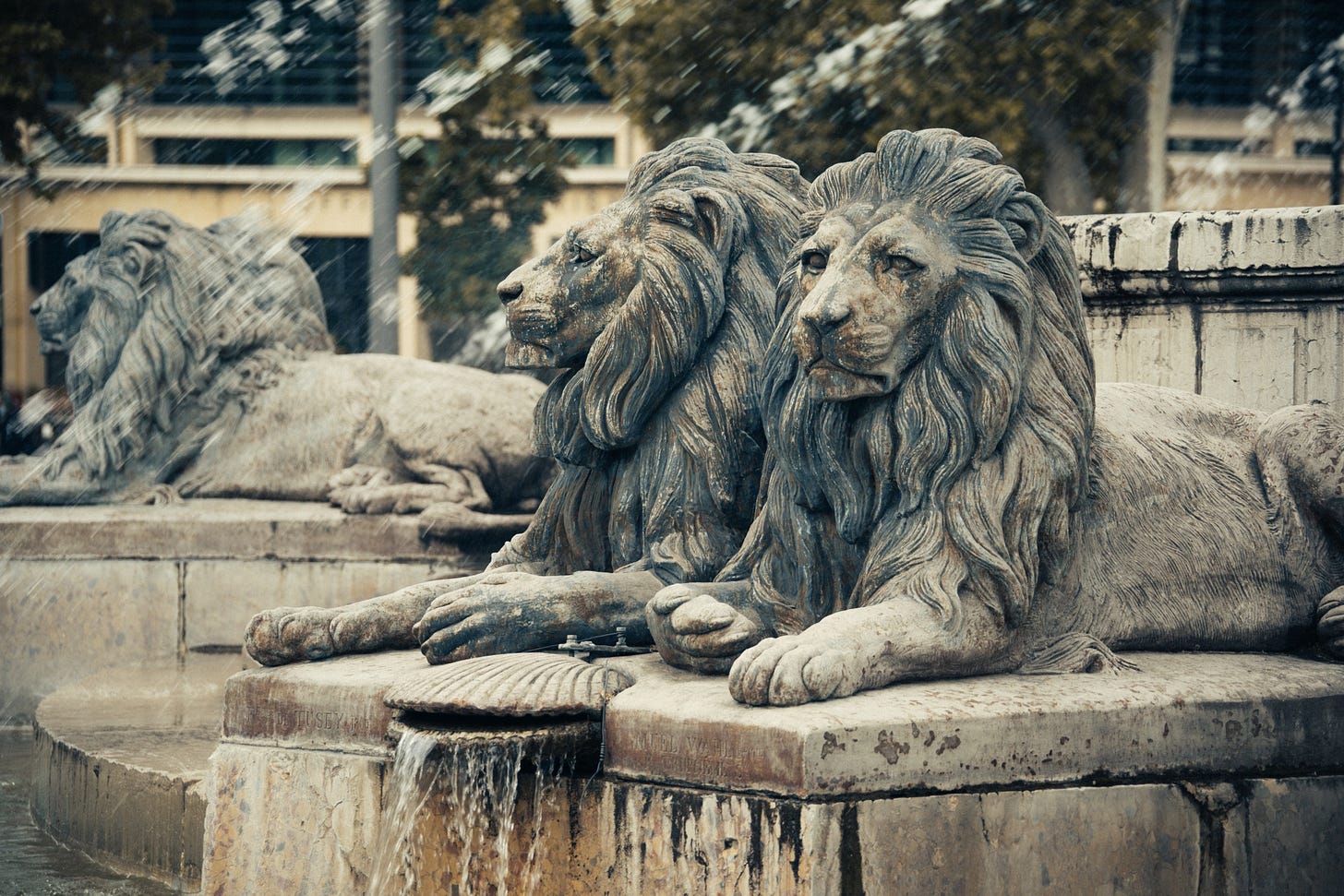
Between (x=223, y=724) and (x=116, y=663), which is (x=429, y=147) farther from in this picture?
(x=223, y=724)

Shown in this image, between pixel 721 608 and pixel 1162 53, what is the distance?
1299 cm

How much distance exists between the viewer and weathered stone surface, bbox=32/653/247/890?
223 inches

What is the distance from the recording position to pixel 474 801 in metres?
4.04

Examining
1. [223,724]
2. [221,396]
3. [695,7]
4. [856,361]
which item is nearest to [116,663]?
[221,396]

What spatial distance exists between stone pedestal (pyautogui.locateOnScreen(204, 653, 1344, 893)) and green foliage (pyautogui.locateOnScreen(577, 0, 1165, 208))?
10936 millimetres

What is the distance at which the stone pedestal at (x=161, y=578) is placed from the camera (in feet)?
27.4

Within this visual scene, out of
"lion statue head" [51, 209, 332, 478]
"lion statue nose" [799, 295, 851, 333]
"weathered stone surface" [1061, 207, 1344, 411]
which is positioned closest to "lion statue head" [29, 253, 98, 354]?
"lion statue head" [51, 209, 332, 478]

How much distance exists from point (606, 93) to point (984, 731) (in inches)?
674

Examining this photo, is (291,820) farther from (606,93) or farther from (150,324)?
(606,93)

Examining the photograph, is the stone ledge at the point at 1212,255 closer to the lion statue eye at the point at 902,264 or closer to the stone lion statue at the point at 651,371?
the stone lion statue at the point at 651,371

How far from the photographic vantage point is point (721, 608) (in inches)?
165

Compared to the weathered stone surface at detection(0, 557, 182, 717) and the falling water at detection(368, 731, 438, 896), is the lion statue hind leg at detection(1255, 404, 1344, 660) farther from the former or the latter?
the weathered stone surface at detection(0, 557, 182, 717)

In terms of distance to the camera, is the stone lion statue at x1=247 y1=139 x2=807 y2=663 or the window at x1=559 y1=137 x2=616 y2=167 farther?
the window at x1=559 y1=137 x2=616 y2=167

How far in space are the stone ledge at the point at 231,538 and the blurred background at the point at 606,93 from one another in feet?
16.0
